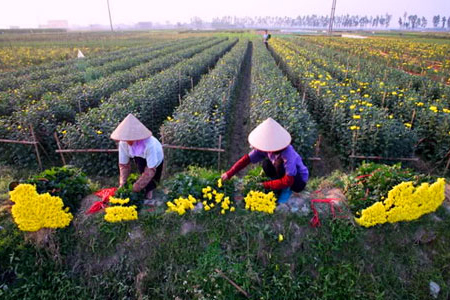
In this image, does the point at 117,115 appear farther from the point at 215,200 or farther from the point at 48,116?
the point at 215,200

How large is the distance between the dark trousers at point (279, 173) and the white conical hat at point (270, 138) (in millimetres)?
366

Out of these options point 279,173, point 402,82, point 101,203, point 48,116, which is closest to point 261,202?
point 279,173

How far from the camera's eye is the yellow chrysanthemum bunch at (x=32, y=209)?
327 centimetres

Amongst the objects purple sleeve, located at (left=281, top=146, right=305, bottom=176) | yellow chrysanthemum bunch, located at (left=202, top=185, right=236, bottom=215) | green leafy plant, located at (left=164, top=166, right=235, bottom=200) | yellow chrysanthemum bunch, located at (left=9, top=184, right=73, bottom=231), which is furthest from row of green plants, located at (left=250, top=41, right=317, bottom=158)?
yellow chrysanthemum bunch, located at (left=9, top=184, right=73, bottom=231)

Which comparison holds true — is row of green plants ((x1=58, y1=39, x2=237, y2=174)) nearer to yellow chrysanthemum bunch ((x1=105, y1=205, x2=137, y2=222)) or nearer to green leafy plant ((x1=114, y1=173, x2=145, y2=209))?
green leafy plant ((x1=114, y1=173, x2=145, y2=209))

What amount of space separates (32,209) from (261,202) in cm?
296

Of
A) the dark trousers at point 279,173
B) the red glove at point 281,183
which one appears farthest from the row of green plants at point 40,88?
the red glove at point 281,183

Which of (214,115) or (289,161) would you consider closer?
(289,161)

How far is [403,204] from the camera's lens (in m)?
3.41

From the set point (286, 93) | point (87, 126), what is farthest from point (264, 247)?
point (286, 93)

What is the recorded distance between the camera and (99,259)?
344 centimetres

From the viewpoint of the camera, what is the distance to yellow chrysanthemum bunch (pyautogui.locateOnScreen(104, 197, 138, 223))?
3498mm

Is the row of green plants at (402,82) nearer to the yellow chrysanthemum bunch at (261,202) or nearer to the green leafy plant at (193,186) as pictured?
the yellow chrysanthemum bunch at (261,202)

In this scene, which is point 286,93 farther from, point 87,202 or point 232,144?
point 87,202
